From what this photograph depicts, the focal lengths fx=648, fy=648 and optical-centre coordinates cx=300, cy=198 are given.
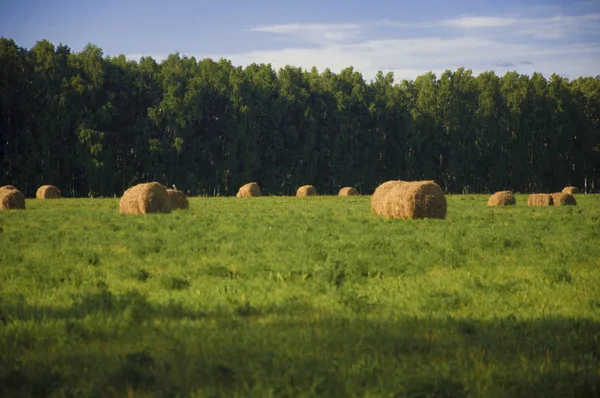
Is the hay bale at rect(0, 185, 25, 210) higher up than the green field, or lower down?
higher up

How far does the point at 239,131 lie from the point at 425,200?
172 ft

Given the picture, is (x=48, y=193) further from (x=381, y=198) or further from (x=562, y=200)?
(x=562, y=200)

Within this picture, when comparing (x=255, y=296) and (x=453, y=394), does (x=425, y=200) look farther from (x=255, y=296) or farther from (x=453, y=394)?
(x=453, y=394)

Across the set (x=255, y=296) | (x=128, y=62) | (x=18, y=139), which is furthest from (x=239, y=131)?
(x=255, y=296)

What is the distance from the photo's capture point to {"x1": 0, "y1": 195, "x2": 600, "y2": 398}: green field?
7.33m

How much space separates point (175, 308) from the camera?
1057 cm

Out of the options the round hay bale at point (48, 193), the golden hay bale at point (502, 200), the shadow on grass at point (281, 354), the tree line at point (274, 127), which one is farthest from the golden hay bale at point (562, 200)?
the tree line at point (274, 127)

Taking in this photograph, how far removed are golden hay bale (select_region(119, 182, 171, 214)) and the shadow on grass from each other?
66.5 ft

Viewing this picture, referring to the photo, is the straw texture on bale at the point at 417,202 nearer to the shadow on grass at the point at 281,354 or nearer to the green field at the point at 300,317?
the green field at the point at 300,317

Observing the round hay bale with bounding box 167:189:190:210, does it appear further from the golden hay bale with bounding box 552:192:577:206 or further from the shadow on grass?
the shadow on grass

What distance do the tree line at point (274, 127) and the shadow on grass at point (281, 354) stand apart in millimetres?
59419

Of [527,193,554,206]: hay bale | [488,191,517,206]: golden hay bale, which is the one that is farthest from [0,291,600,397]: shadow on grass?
[527,193,554,206]: hay bale

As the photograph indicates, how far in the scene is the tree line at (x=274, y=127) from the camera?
219 ft

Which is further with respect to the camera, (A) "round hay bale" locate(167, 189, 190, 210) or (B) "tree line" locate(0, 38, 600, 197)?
(B) "tree line" locate(0, 38, 600, 197)
